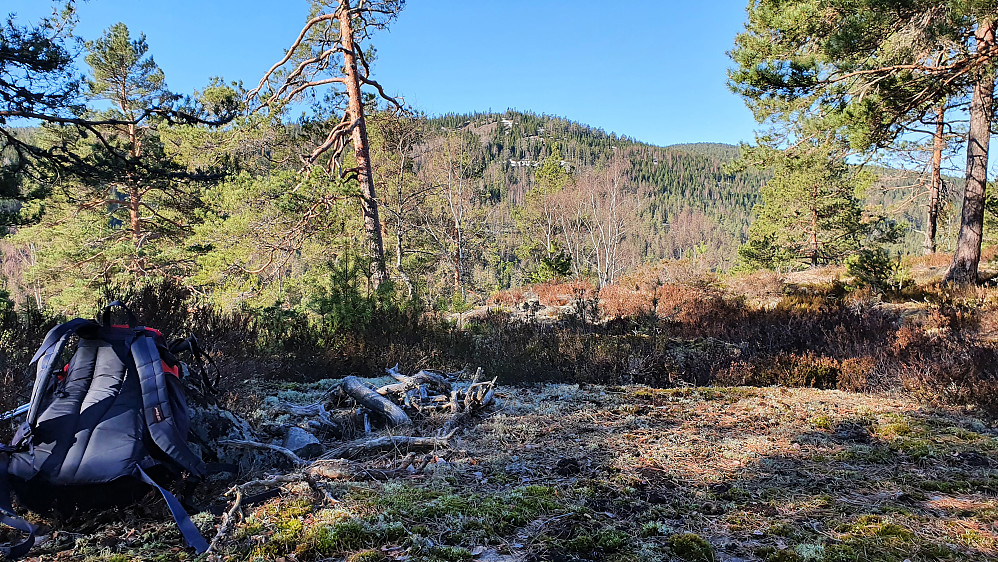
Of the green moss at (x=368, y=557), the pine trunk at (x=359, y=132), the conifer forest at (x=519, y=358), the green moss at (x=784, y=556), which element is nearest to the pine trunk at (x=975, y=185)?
the conifer forest at (x=519, y=358)

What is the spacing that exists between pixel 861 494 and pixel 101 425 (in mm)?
3516

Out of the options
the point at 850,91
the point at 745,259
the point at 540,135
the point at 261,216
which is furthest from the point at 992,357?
the point at 540,135

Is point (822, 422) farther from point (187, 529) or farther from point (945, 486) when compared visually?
point (187, 529)

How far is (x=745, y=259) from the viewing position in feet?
82.7

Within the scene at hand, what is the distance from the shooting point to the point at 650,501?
246 cm

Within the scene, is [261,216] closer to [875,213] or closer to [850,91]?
[850,91]

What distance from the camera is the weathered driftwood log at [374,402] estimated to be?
3.66 meters

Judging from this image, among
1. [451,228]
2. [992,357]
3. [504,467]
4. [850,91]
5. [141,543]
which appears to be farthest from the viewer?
[451,228]

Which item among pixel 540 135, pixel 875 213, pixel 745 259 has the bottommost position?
pixel 745 259

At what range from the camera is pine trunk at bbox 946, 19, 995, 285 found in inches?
364

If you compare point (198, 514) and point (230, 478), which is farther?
point (230, 478)

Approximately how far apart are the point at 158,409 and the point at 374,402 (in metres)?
1.76

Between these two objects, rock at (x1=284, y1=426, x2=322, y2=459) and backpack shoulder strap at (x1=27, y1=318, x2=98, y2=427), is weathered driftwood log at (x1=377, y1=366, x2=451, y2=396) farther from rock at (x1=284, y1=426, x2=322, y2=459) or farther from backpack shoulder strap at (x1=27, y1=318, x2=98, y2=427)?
backpack shoulder strap at (x1=27, y1=318, x2=98, y2=427)

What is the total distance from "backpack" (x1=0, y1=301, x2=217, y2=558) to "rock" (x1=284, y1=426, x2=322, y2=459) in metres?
0.82
